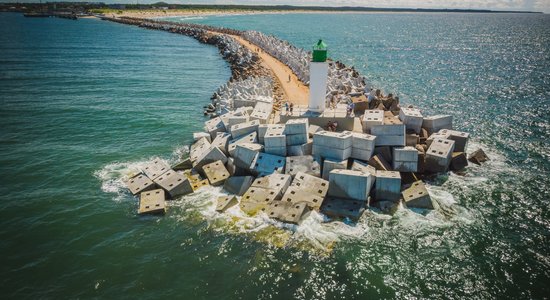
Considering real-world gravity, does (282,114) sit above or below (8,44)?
below

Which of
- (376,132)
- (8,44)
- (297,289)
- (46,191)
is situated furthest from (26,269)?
(8,44)

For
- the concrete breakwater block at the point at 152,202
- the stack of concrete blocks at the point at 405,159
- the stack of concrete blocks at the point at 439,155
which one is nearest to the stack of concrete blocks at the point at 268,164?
the concrete breakwater block at the point at 152,202

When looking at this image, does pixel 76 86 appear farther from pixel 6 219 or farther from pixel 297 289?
pixel 297 289

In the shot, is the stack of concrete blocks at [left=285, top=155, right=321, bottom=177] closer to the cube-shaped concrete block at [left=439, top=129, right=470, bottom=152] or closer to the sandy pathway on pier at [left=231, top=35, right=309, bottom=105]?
the cube-shaped concrete block at [left=439, top=129, right=470, bottom=152]

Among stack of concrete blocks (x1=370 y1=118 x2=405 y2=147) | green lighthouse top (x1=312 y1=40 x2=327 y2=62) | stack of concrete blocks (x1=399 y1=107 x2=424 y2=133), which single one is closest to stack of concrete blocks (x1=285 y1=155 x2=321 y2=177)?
stack of concrete blocks (x1=370 y1=118 x2=405 y2=147)

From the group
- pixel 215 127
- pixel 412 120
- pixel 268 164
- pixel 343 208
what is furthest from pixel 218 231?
pixel 412 120

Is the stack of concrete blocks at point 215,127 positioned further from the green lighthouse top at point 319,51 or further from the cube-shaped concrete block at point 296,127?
the green lighthouse top at point 319,51
